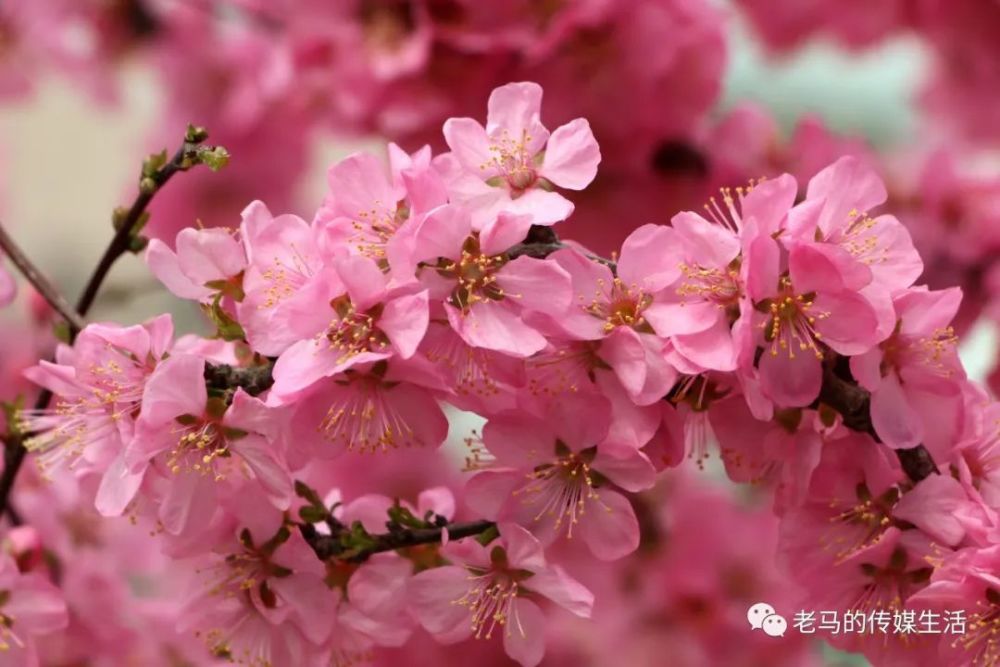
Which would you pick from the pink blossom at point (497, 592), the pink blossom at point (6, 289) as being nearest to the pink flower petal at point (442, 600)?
the pink blossom at point (497, 592)

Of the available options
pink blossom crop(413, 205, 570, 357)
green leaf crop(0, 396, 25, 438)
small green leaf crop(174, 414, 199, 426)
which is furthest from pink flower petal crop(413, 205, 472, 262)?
green leaf crop(0, 396, 25, 438)

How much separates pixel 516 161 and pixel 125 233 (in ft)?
0.58

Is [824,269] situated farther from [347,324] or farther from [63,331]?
[63,331]

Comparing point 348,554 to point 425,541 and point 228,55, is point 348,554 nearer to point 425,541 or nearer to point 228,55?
point 425,541

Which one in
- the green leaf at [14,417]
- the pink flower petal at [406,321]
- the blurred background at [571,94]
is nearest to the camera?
the pink flower petal at [406,321]

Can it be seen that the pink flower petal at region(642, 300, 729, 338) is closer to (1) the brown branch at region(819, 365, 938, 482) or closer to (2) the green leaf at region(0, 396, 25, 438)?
(1) the brown branch at region(819, 365, 938, 482)

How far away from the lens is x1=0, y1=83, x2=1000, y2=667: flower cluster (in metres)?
0.43

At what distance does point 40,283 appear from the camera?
1.80ft

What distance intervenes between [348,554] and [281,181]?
0.63 meters

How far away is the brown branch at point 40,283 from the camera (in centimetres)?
53

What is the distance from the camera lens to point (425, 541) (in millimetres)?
484

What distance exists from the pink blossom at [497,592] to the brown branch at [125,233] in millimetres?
179

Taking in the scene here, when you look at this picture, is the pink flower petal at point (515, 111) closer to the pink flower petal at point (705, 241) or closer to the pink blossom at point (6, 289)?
the pink flower petal at point (705, 241)
